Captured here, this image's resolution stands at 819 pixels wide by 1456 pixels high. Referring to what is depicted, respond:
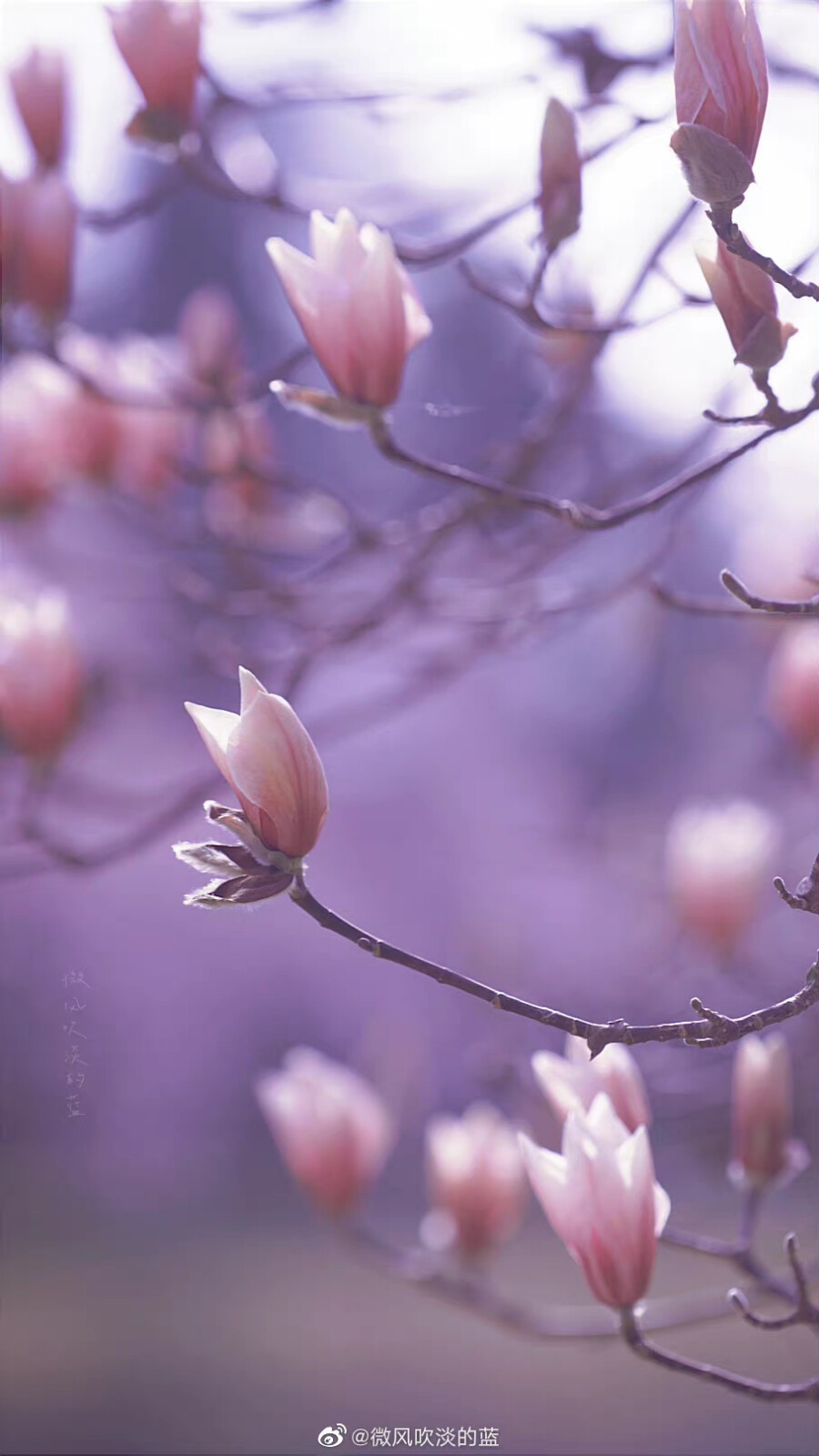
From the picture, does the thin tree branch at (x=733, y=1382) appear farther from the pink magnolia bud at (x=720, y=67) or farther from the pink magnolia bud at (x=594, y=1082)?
the pink magnolia bud at (x=720, y=67)

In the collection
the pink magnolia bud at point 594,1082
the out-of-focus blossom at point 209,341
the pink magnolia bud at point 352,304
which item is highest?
the pink magnolia bud at point 352,304

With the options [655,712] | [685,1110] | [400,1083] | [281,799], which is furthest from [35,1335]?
[281,799]

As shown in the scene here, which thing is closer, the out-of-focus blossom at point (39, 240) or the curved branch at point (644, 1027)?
the curved branch at point (644, 1027)

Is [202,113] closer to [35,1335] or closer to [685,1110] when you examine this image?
[685,1110]

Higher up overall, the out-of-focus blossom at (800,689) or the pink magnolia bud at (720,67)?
the pink magnolia bud at (720,67)

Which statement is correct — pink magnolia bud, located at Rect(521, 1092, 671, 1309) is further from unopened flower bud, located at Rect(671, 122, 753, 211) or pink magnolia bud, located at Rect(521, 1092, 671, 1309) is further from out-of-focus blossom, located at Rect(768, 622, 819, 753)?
out-of-focus blossom, located at Rect(768, 622, 819, 753)

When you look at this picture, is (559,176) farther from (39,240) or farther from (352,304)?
(39,240)

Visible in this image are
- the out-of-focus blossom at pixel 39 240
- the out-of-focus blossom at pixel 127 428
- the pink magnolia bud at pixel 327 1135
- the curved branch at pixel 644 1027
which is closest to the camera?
the curved branch at pixel 644 1027

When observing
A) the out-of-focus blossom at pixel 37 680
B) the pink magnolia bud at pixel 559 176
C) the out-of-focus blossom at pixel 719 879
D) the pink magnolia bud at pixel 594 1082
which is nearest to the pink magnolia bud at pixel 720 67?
the pink magnolia bud at pixel 559 176
